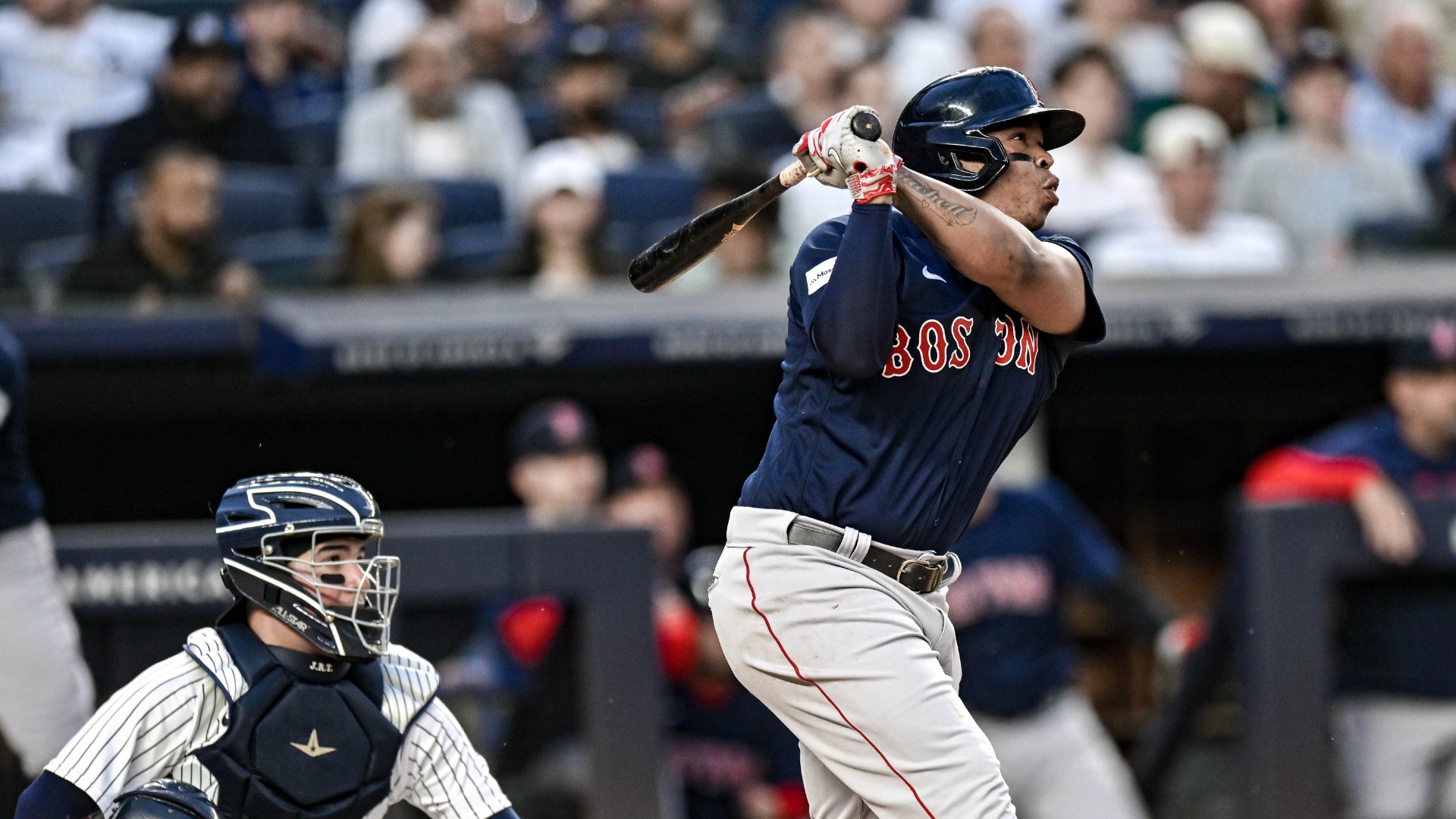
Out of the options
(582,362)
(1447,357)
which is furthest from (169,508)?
(1447,357)

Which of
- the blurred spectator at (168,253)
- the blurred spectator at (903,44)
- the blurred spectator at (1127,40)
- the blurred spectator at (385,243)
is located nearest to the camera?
the blurred spectator at (168,253)

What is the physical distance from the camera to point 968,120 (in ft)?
10.6

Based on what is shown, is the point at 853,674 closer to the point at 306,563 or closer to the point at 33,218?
the point at 306,563

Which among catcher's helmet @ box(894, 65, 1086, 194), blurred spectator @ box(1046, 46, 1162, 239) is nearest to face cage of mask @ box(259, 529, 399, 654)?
catcher's helmet @ box(894, 65, 1086, 194)

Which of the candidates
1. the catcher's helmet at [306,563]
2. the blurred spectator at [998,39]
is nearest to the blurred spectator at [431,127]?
the blurred spectator at [998,39]

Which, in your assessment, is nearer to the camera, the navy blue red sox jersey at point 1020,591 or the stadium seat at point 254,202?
the navy blue red sox jersey at point 1020,591

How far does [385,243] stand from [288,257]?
1.27 ft

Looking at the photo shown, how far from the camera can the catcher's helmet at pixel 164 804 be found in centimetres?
289

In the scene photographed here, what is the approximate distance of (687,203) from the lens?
748 centimetres

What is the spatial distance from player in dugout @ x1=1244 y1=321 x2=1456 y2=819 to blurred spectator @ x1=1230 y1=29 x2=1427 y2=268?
1.49m

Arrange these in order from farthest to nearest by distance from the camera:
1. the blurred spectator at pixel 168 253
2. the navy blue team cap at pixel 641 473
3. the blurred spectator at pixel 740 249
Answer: the blurred spectator at pixel 740 249, the blurred spectator at pixel 168 253, the navy blue team cap at pixel 641 473

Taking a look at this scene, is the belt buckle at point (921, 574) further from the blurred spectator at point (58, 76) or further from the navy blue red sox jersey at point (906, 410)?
the blurred spectator at point (58, 76)

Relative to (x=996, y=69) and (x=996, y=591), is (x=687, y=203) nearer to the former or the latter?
(x=996, y=591)

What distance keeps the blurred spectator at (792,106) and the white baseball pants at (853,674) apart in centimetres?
473
